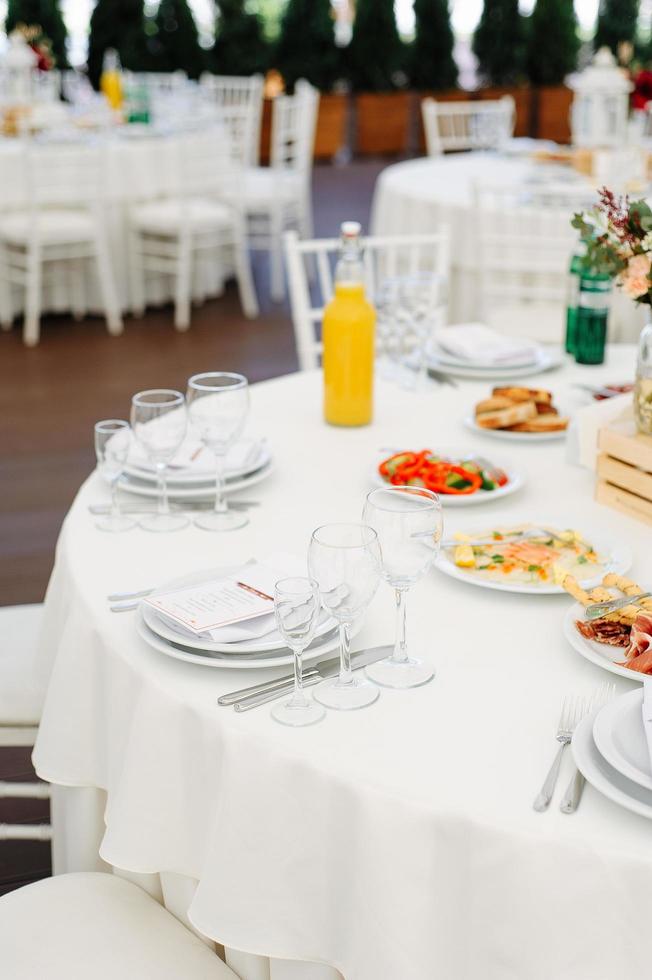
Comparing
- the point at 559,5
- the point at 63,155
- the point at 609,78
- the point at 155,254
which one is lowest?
the point at 155,254

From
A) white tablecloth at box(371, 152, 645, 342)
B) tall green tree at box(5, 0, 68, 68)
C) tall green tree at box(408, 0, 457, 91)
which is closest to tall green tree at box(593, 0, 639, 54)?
tall green tree at box(408, 0, 457, 91)

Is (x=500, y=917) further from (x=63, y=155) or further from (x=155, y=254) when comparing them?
(x=155, y=254)

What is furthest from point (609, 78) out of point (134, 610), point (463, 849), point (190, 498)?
point (463, 849)

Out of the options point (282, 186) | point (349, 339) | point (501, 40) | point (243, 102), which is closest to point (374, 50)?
point (501, 40)

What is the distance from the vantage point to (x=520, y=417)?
2029mm

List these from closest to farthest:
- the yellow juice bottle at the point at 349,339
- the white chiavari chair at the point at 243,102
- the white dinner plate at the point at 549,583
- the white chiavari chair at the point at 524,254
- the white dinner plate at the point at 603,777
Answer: the white dinner plate at the point at 603,777
the white dinner plate at the point at 549,583
the yellow juice bottle at the point at 349,339
the white chiavari chair at the point at 524,254
the white chiavari chair at the point at 243,102

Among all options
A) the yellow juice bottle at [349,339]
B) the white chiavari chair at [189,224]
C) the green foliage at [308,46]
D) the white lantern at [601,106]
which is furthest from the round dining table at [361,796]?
the green foliage at [308,46]

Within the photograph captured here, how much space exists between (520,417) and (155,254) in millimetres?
5006

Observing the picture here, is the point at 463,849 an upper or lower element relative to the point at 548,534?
lower

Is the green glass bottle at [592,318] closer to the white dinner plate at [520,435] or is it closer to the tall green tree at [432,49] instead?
the white dinner plate at [520,435]

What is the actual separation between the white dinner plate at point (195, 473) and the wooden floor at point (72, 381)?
4.97 ft

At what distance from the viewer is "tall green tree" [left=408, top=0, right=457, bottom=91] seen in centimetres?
1208

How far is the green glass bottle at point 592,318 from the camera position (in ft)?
7.62

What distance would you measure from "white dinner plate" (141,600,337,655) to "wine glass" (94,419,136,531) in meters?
0.37
